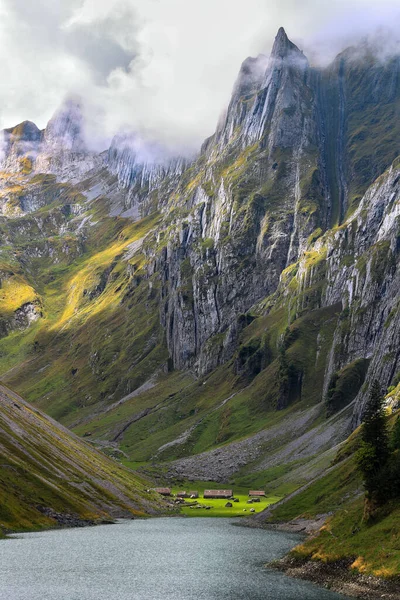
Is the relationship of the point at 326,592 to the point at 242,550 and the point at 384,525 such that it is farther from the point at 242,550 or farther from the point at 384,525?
the point at 242,550

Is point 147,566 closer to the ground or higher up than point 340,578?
higher up

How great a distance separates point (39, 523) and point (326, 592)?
281 feet

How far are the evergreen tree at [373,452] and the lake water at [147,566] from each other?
19.7 meters

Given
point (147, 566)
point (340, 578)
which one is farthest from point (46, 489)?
point (340, 578)

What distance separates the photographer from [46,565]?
98.6m

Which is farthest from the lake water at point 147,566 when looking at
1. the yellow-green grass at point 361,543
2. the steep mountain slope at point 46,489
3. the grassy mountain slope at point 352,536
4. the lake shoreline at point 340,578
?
the steep mountain slope at point 46,489

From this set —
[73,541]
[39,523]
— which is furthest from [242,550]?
[39,523]

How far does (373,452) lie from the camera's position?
329ft

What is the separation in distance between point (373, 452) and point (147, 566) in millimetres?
41250

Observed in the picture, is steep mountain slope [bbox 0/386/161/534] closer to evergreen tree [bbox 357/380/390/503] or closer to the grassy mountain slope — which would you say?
the grassy mountain slope

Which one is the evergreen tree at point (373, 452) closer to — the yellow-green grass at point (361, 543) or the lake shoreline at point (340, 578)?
the yellow-green grass at point (361, 543)

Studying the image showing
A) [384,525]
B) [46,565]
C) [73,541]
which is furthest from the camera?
[73,541]

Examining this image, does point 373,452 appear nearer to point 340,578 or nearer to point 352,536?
point 352,536

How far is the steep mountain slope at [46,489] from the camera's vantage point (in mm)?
147250
